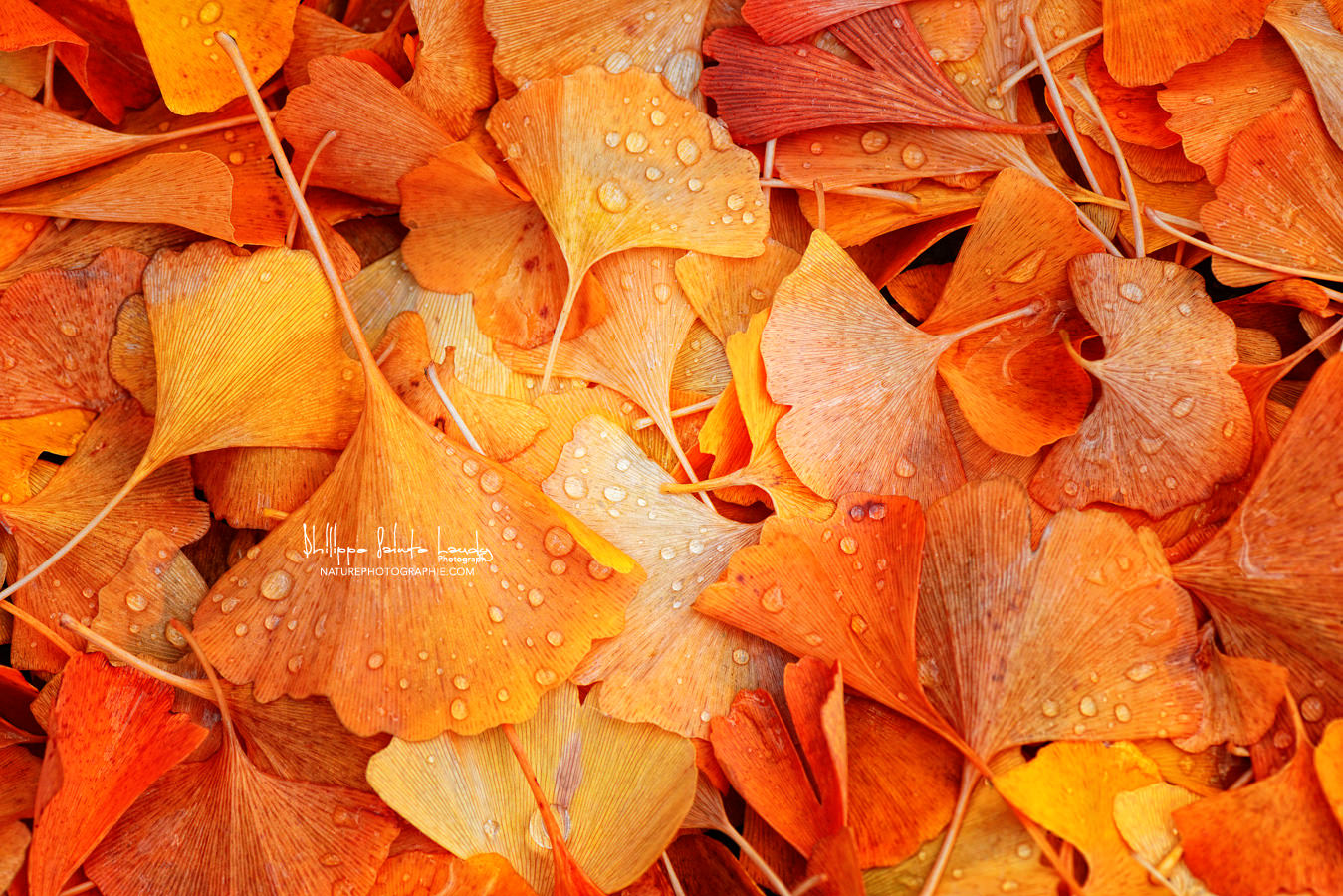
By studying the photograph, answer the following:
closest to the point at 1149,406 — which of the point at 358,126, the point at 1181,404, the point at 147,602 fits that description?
the point at 1181,404

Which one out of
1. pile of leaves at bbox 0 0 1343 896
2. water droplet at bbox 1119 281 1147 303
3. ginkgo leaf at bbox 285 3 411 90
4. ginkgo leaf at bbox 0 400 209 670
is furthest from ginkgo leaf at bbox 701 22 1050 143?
ginkgo leaf at bbox 0 400 209 670

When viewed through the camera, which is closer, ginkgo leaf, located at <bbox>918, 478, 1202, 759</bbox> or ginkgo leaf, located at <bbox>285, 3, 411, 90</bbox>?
ginkgo leaf, located at <bbox>918, 478, 1202, 759</bbox>

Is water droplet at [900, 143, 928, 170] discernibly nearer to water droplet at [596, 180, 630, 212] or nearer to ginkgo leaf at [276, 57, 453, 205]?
water droplet at [596, 180, 630, 212]

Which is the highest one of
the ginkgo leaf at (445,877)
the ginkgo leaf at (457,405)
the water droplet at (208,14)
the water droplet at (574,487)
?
the water droplet at (208,14)

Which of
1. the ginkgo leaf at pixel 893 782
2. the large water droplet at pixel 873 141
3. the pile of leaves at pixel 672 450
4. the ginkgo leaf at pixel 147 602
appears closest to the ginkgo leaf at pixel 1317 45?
the pile of leaves at pixel 672 450

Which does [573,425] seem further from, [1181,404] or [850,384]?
[1181,404]

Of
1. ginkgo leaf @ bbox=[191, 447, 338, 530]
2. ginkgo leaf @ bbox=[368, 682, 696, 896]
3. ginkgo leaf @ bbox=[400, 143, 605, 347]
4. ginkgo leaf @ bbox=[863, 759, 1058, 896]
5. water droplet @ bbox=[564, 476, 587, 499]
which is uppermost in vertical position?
ginkgo leaf @ bbox=[400, 143, 605, 347]

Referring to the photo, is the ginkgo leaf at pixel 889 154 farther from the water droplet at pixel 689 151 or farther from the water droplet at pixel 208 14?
the water droplet at pixel 208 14

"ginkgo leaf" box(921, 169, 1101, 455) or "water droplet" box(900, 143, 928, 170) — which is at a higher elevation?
"water droplet" box(900, 143, 928, 170)
